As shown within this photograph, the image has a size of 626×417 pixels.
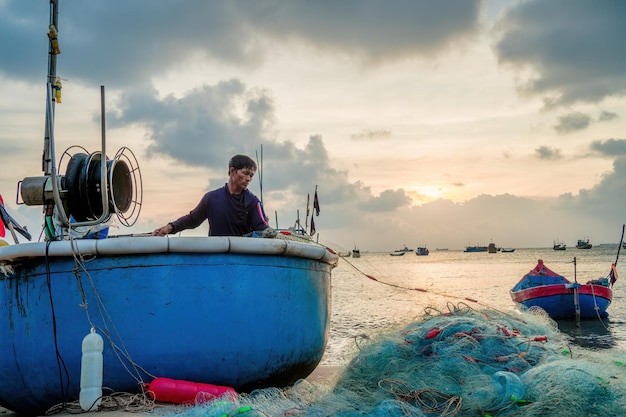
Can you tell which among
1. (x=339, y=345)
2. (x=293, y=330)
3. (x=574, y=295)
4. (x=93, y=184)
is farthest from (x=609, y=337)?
(x=93, y=184)

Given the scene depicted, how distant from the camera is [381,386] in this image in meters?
3.95

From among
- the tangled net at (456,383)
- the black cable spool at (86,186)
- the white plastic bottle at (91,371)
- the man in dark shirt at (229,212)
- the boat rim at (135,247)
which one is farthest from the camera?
the man in dark shirt at (229,212)

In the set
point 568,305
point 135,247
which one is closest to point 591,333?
point 568,305

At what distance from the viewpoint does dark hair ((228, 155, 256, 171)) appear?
5.54 m

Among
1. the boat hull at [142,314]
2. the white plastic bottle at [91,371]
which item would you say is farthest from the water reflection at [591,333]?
the white plastic bottle at [91,371]

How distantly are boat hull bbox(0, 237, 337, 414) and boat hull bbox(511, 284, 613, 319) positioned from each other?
17.1m

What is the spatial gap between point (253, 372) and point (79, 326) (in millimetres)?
1308

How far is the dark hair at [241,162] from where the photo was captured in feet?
18.2

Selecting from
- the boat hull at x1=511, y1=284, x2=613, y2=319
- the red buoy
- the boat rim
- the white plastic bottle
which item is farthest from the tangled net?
the boat hull at x1=511, y1=284, x2=613, y2=319

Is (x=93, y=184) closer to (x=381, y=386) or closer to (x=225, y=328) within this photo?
(x=225, y=328)

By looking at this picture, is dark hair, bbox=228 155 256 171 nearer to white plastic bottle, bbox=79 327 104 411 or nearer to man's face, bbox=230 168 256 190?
man's face, bbox=230 168 256 190

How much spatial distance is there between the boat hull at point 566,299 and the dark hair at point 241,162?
53.9ft

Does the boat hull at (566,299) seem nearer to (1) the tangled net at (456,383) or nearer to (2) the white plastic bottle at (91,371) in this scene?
(1) the tangled net at (456,383)

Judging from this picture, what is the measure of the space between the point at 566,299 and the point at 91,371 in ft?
60.0
